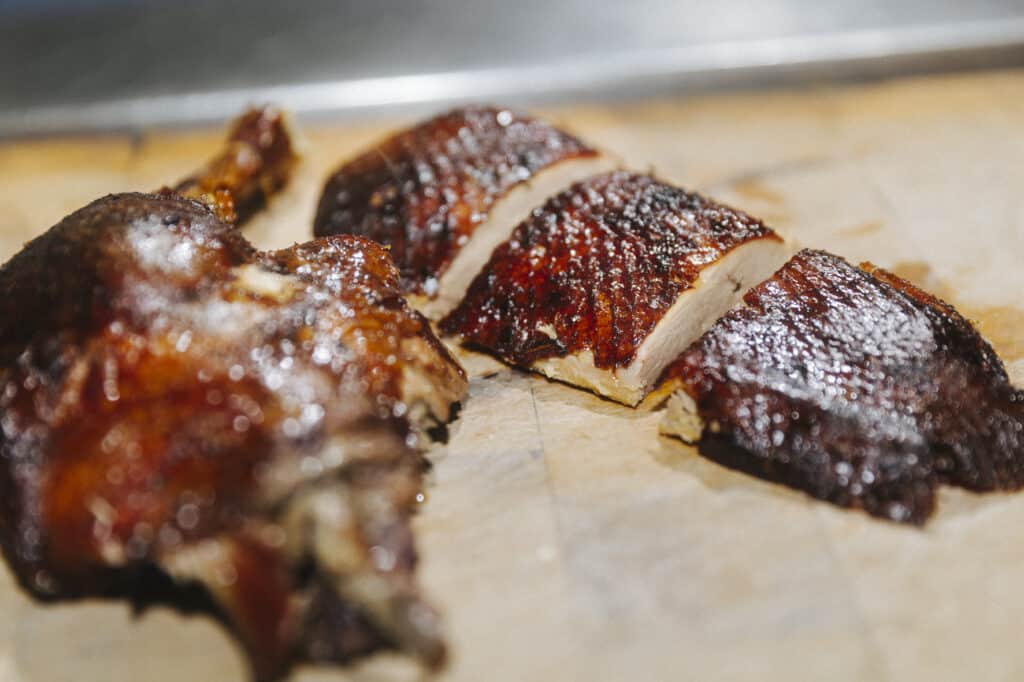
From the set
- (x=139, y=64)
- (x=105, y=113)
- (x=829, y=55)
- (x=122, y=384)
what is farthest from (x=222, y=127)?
(x=829, y=55)

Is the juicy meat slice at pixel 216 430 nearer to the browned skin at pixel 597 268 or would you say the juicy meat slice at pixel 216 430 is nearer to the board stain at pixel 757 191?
the browned skin at pixel 597 268

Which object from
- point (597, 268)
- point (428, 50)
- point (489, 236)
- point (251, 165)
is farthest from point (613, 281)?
point (428, 50)

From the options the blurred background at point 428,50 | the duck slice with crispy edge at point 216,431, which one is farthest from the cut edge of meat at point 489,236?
the blurred background at point 428,50

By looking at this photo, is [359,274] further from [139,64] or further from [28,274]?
[139,64]

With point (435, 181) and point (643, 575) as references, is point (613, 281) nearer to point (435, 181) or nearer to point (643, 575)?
point (435, 181)

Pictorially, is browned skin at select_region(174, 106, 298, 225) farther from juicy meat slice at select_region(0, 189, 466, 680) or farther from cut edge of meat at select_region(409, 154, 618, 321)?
juicy meat slice at select_region(0, 189, 466, 680)

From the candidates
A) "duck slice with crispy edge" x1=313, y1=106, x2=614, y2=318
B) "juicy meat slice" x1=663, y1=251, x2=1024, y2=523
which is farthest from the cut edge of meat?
"juicy meat slice" x1=663, y1=251, x2=1024, y2=523
